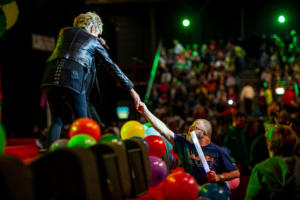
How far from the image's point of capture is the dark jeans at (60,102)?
130 inches

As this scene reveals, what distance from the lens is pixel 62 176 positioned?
81.4 inches

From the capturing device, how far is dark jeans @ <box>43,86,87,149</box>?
3.30 meters

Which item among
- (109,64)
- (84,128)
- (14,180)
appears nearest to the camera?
(14,180)

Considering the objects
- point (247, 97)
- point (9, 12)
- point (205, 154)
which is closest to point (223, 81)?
point (247, 97)

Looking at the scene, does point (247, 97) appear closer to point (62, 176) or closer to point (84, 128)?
point (84, 128)

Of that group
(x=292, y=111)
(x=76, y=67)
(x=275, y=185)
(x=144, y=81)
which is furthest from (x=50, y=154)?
(x=144, y=81)

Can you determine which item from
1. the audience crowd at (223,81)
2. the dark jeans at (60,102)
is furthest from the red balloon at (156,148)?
the audience crowd at (223,81)

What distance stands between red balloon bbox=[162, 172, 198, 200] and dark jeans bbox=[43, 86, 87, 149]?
3.22ft

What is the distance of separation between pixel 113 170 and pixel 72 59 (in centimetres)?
116

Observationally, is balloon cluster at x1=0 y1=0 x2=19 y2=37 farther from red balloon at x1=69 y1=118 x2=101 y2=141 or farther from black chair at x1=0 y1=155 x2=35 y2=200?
black chair at x1=0 y1=155 x2=35 y2=200

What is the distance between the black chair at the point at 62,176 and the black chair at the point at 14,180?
6.0 inches

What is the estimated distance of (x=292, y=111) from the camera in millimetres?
10352

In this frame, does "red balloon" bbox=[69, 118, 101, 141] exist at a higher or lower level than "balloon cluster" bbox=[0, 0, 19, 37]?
lower

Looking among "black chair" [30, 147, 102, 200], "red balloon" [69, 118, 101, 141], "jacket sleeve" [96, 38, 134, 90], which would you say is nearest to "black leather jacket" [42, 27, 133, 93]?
"jacket sleeve" [96, 38, 134, 90]
